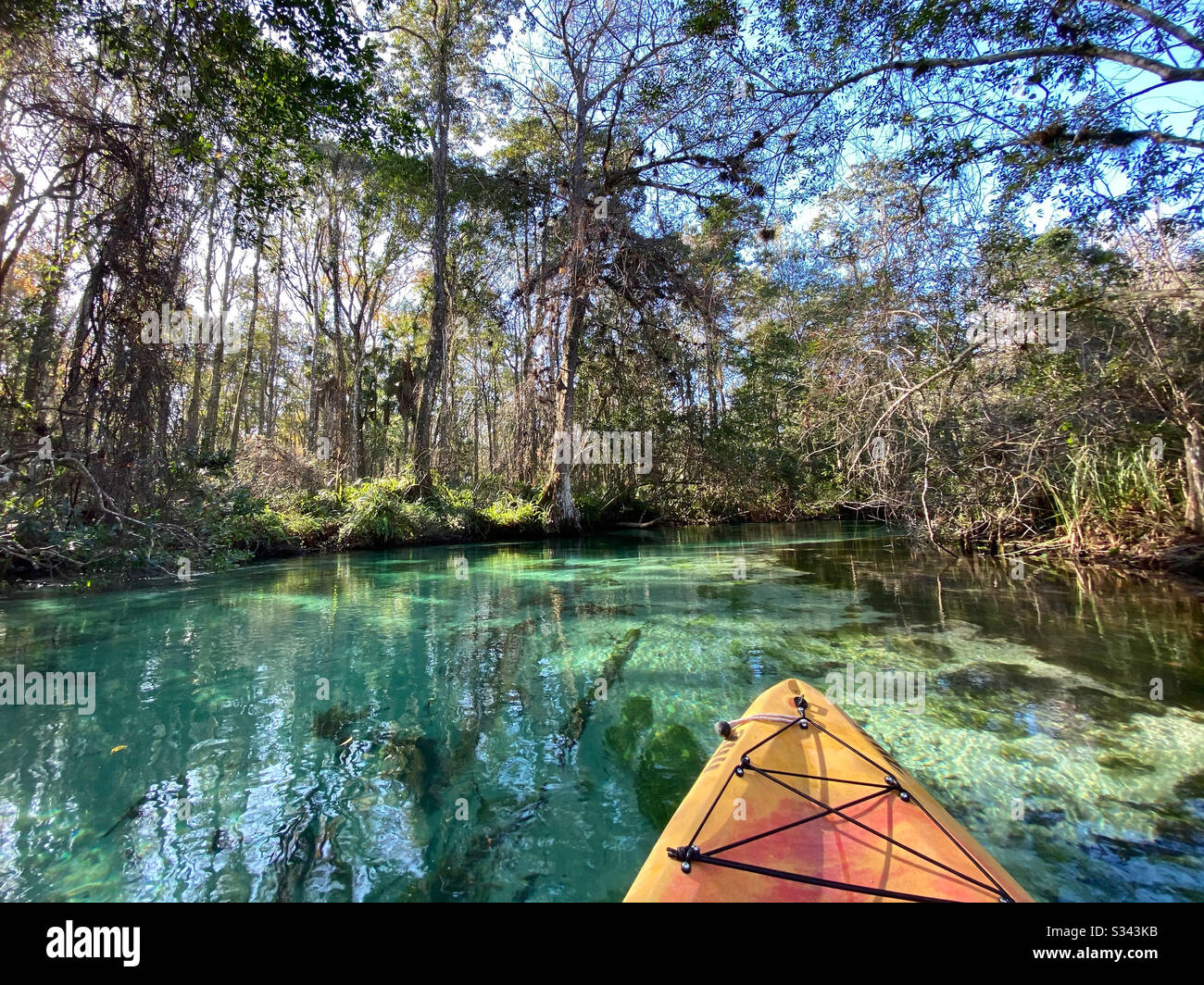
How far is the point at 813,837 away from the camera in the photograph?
2148 mm

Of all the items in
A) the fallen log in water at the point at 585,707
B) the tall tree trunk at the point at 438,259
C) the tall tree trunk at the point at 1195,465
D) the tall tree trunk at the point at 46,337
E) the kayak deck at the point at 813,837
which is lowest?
the fallen log in water at the point at 585,707

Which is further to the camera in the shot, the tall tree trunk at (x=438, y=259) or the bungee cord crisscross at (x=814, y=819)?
the tall tree trunk at (x=438, y=259)

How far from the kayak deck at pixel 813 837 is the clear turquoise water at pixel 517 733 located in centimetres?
64

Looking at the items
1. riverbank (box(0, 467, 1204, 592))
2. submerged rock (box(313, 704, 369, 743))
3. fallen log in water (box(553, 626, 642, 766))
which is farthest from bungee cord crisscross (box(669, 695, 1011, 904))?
riverbank (box(0, 467, 1204, 592))

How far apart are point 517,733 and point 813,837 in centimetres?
230

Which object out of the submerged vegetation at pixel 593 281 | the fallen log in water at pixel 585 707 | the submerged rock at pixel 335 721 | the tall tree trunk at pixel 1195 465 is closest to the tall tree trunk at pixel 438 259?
the submerged vegetation at pixel 593 281

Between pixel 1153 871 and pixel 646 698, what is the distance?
3.02 m

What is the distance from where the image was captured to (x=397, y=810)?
2932mm

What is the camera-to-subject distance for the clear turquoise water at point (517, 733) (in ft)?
8.22

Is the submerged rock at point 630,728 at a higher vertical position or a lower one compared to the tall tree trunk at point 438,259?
lower

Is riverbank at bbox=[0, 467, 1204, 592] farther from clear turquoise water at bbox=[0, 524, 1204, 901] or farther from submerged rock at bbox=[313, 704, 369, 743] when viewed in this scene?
submerged rock at bbox=[313, 704, 369, 743]

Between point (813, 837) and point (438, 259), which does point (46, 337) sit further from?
point (438, 259)

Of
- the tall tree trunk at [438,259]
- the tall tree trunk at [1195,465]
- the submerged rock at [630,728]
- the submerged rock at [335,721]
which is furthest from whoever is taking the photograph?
the tall tree trunk at [438,259]

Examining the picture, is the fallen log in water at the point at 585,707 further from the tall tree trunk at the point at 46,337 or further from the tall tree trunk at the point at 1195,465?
the tall tree trunk at the point at 1195,465
